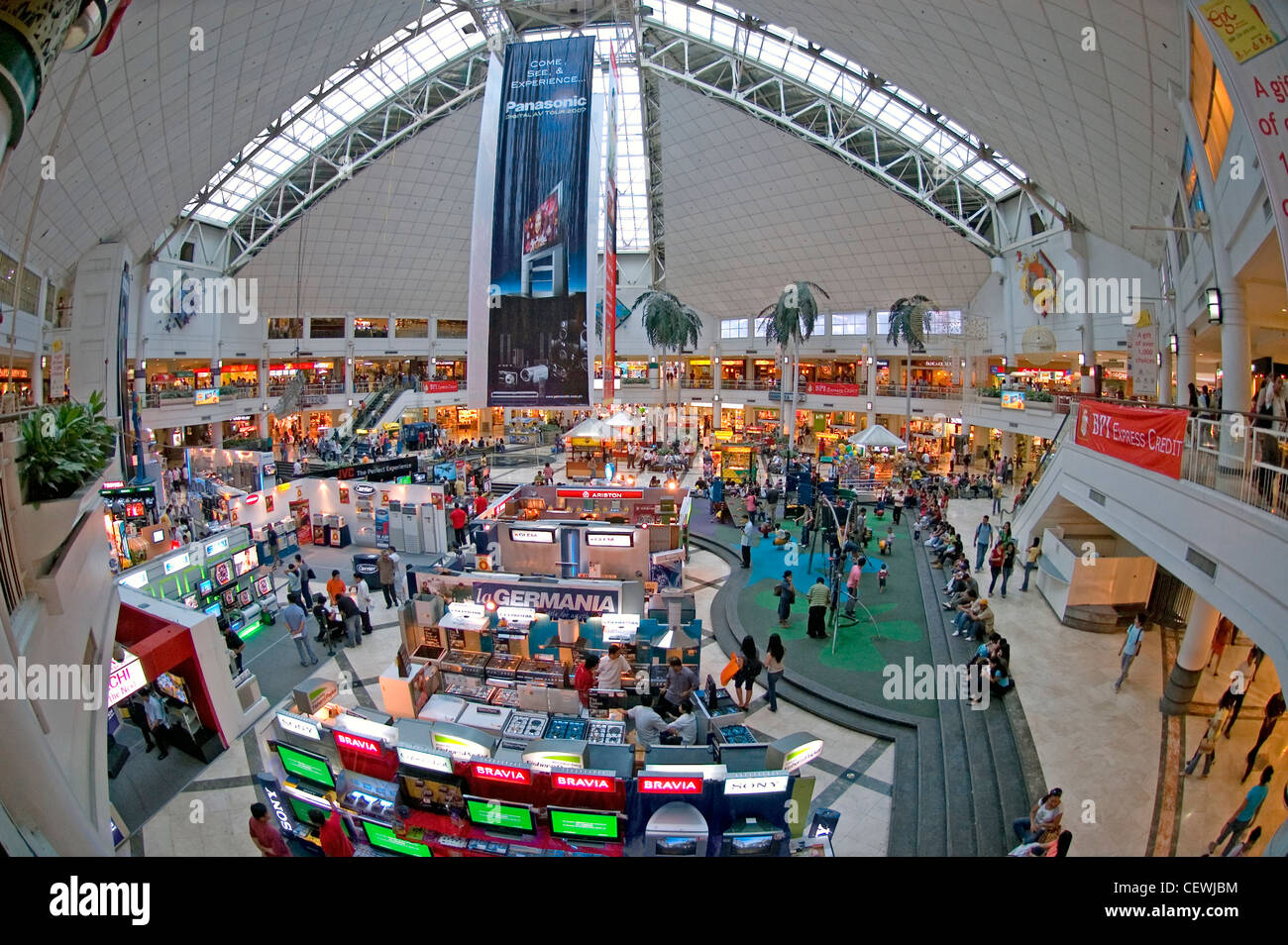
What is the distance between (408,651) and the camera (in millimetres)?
10852

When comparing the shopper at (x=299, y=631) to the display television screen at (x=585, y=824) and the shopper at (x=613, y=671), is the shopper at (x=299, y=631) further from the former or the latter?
the display television screen at (x=585, y=824)

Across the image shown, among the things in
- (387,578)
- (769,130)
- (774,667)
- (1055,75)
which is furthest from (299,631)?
(769,130)

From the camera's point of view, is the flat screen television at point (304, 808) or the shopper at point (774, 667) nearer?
the flat screen television at point (304, 808)

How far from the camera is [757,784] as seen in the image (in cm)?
584

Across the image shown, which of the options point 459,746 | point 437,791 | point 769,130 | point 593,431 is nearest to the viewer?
point 437,791

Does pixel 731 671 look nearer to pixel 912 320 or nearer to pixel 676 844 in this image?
pixel 676 844

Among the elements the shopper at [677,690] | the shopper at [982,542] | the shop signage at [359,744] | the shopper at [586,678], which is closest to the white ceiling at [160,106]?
the shop signage at [359,744]

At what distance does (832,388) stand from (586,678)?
32357 mm

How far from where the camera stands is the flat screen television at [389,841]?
6090mm

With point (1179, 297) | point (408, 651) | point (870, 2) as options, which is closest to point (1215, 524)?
point (1179, 297)

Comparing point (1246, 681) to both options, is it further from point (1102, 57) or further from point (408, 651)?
point (408, 651)

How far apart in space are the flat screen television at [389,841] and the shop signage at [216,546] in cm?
961

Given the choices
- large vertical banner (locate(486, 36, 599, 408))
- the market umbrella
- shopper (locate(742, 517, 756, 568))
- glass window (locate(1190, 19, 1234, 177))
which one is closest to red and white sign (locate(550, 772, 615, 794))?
glass window (locate(1190, 19, 1234, 177))

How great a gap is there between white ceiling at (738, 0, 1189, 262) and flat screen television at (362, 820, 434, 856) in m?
11.6
